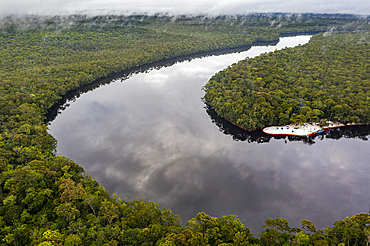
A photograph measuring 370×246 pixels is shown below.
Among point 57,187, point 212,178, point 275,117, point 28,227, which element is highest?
point 275,117

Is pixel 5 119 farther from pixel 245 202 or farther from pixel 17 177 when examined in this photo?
pixel 245 202

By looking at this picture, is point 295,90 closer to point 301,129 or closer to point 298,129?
point 301,129

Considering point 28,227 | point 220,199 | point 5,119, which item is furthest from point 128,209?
point 5,119

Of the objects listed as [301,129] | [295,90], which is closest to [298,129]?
[301,129]

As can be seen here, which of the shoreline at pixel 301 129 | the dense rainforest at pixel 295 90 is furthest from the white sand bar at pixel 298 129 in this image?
the dense rainforest at pixel 295 90

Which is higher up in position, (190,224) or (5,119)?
(5,119)

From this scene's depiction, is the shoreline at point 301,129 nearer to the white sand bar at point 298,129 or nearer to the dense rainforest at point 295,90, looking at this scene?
the white sand bar at point 298,129

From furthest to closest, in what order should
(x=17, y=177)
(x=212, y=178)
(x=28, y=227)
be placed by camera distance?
(x=212, y=178), (x=17, y=177), (x=28, y=227)
